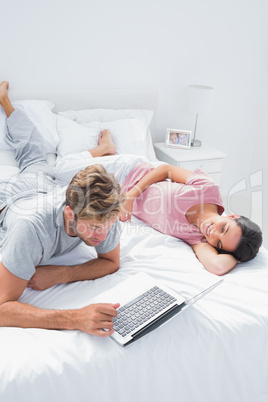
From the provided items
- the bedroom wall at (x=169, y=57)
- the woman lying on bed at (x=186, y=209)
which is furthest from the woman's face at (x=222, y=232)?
the bedroom wall at (x=169, y=57)

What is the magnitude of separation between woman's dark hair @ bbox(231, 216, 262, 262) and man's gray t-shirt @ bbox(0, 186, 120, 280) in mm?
532

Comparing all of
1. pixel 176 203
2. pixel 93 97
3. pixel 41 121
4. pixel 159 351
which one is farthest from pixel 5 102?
pixel 159 351

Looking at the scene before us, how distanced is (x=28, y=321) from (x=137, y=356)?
0.33 m

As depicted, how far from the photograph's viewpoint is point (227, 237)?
1.45m

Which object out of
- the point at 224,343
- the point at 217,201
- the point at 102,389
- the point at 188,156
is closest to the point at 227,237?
the point at 217,201

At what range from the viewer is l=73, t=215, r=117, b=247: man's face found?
1.05 m

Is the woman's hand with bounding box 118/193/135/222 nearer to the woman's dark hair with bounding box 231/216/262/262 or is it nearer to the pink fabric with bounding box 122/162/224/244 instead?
the pink fabric with bounding box 122/162/224/244

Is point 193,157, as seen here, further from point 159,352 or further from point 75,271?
point 159,352

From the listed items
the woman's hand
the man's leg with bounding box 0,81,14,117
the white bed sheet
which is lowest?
the white bed sheet

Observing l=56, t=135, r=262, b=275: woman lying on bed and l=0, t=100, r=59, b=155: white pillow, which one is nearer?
l=56, t=135, r=262, b=275: woman lying on bed

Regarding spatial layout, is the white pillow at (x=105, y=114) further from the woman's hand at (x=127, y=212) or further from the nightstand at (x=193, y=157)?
the woman's hand at (x=127, y=212)

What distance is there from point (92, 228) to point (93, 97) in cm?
174

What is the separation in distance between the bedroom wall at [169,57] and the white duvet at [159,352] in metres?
1.64

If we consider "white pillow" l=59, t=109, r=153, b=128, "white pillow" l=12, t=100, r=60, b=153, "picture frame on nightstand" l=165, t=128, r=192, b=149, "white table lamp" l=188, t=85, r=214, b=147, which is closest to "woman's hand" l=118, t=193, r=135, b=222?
"white pillow" l=12, t=100, r=60, b=153
